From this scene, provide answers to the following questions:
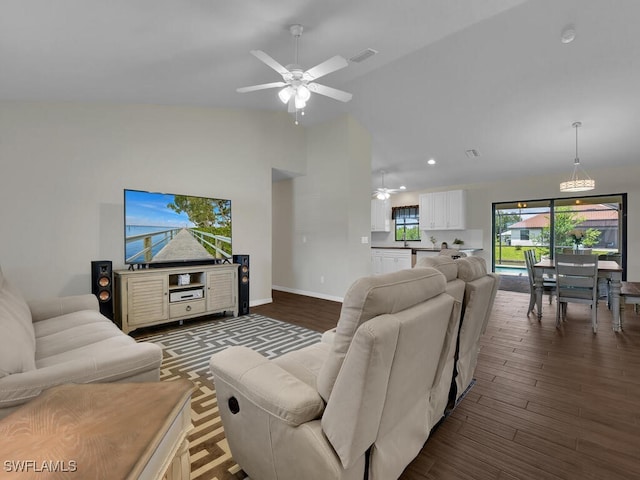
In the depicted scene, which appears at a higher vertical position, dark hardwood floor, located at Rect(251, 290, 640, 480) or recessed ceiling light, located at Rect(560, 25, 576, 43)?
recessed ceiling light, located at Rect(560, 25, 576, 43)

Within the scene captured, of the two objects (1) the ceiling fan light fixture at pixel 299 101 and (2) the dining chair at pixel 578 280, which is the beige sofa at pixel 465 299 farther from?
(2) the dining chair at pixel 578 280

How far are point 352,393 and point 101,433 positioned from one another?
683 millimetres

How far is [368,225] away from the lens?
19.0 ft

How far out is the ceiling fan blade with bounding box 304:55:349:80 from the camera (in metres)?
2.54

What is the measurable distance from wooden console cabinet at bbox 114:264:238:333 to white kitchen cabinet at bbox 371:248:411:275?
4.26 m

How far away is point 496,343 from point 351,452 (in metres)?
2.92

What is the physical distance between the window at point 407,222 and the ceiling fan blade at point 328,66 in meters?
6.80

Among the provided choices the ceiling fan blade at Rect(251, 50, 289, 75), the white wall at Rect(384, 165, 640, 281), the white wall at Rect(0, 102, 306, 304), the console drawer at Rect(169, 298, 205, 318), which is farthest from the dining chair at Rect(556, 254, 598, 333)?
the console drawer at Rect(169, 298, 205, 318)

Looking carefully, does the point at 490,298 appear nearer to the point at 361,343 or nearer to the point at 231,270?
the point at 361,343

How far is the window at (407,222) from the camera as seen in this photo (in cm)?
898

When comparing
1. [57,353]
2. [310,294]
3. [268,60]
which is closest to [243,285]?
[310,294]

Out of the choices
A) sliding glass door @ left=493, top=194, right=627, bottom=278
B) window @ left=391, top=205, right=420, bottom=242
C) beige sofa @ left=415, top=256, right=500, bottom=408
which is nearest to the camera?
beige sofa @ left=415, top=256, right=500, bottom=408

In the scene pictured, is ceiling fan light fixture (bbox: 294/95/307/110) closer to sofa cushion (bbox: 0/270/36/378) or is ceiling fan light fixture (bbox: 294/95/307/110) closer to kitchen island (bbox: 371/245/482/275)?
sofa cushion (bbox: 0/270/36/378)

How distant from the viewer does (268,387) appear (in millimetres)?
1175
